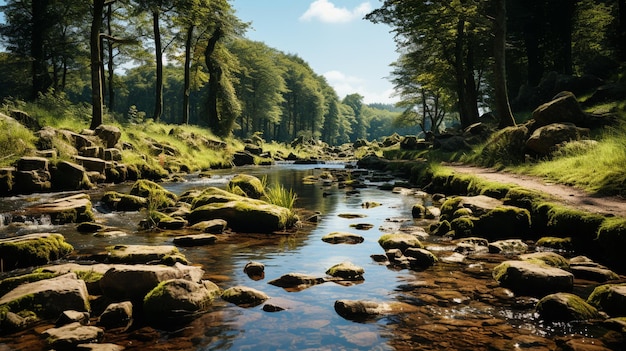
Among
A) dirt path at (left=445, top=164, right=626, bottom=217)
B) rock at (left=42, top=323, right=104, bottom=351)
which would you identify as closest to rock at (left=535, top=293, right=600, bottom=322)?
dirt path at (left=445, top=164, right=626, bottom=217)

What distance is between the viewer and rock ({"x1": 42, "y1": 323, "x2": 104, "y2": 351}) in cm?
412

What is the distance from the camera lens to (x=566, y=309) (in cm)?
473

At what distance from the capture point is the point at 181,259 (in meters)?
6.86

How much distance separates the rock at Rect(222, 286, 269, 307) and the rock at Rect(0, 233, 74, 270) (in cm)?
369

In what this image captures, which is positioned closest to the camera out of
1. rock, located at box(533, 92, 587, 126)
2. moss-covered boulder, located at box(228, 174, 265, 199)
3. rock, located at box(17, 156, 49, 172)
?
rock, located at box(17, 156, 49, 172)

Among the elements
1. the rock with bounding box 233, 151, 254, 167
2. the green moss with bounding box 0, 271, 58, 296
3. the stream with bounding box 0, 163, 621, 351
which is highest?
the rock with bounding box 233, 151, 254, 167

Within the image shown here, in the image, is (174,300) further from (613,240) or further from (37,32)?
(37,32)

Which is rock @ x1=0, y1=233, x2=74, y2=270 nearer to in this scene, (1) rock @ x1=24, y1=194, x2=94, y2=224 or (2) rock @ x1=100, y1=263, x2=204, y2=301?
(2) rock @ x1=100, y1=263, x2=204, y2=301

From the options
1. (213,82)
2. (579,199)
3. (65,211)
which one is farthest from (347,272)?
(213,82)

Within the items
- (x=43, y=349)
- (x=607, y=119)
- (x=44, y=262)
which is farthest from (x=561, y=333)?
(x=607, y=119)

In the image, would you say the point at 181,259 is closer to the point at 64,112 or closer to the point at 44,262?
the point at 44,262

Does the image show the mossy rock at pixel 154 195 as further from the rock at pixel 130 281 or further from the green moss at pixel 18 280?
the rock at pixel 130 281

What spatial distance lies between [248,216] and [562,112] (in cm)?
1169

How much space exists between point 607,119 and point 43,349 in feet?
58.0
